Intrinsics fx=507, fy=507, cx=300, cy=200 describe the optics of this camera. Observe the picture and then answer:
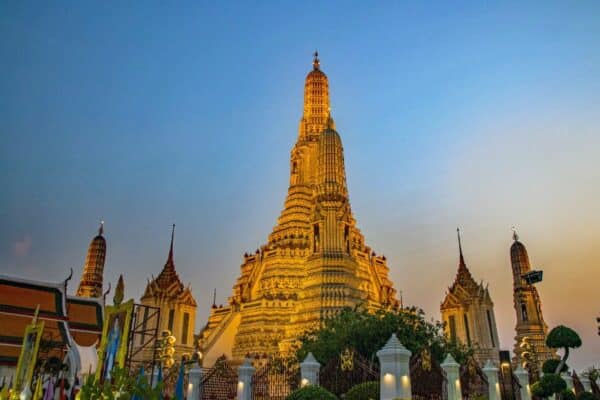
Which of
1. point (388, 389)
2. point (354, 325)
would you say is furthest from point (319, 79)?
point (388, 389)

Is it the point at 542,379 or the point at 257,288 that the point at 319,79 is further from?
the point at 542,379

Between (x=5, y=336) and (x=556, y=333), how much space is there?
77.4 ft

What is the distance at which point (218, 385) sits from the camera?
21.0 meters

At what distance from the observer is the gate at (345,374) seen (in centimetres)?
1797

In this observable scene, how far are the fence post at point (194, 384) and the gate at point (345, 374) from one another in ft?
16.2

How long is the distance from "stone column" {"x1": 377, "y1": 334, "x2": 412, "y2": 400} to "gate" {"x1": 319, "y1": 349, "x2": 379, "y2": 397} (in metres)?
2.47

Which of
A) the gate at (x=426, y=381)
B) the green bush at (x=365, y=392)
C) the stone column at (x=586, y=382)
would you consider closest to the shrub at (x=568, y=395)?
the gate at (x=426, y=381)

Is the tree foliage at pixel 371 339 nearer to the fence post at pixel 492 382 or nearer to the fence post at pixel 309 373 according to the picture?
the fence post at pixel 492 382

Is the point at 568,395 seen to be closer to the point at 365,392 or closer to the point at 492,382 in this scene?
the point at 492,382

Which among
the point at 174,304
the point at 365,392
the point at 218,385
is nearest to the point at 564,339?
the point at 365,392

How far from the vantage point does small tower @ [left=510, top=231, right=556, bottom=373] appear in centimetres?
4841

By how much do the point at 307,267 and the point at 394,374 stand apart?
22.8 meters

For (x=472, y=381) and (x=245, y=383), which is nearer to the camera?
(x=245, y=383)

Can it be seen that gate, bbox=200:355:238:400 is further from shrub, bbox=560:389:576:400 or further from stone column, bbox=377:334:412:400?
shrub, bbox=560:389:576:400
